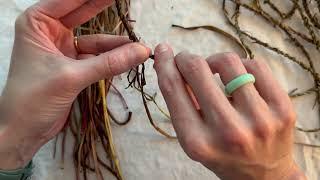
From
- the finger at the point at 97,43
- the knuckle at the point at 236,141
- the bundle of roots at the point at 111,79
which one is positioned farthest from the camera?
the bundle of roots at the point at 111,79

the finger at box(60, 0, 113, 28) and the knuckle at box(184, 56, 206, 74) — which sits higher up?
the finger at box(60, 0, 113, 28)

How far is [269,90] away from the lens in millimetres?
706

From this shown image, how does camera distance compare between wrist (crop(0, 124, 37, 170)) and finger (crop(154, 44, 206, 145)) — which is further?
wrist (crop(0, 124, 37, 170))

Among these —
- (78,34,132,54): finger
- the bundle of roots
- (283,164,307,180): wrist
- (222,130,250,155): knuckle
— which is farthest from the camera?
the bundle of roots

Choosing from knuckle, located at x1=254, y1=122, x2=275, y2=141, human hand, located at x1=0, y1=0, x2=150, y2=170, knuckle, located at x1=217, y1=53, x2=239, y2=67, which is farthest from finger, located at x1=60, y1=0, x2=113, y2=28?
knuckle, located at x1=254, y1=122, x2=275, y2=141

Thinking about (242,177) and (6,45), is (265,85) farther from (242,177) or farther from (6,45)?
(6,45)

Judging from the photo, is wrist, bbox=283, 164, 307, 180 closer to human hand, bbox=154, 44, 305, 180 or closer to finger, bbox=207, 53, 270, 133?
human hand, bbox=154, 44, 305, 180

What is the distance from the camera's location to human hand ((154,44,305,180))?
667mm

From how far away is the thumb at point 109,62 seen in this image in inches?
29.6

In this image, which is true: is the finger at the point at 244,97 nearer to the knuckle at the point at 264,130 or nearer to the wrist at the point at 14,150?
the knuckle at the point at 264,130

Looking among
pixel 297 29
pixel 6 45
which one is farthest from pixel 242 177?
pixel 6 45

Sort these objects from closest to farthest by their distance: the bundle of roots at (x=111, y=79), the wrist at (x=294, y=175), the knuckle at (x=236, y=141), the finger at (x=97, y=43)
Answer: the knuckle at (x=236, y=141) → the wrist at (x=294, y=175) → the finger at (x=97, y=43) → the bundle of roots at (x=111, y=79)

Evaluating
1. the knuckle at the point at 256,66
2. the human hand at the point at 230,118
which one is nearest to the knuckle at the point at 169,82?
the human hand at the point at 230,118

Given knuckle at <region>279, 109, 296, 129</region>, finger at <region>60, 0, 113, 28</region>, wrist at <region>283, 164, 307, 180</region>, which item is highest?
finger at <region>60, 0, 113, 28</region>
